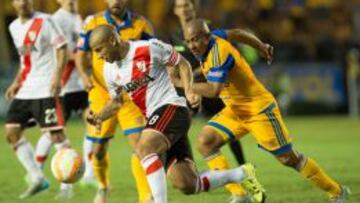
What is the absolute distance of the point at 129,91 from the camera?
818cm

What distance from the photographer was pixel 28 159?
10.9m

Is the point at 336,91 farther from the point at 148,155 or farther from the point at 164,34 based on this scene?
the point at 148,155

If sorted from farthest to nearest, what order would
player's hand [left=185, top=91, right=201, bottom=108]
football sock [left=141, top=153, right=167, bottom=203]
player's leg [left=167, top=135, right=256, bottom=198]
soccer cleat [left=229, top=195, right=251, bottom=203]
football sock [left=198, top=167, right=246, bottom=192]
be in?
soccer cleat [left=229, top=195, right=251, bottom=203] → football sock [left=198, top=167, right=246, bottom=192] → player's leg [left=167, top=135, right=256, bottom=198] → player's hand [left=185, top=91, right=201, bottom=108] → football sock [left=141, top=153, right=167, bottom=203]

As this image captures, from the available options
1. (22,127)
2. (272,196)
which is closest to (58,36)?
→ (22,127)

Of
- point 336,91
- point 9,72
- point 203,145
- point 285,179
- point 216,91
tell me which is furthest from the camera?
point 336,91

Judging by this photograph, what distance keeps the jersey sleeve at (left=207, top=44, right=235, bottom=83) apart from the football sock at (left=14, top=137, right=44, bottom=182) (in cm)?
302

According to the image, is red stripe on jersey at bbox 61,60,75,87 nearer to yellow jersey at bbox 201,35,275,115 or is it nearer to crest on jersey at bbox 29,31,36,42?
crest on jersey at bbox 29,31,36,42

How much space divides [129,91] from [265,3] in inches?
815

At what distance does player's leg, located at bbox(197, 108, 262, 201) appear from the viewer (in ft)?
31.1

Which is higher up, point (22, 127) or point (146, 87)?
point (146, 87)

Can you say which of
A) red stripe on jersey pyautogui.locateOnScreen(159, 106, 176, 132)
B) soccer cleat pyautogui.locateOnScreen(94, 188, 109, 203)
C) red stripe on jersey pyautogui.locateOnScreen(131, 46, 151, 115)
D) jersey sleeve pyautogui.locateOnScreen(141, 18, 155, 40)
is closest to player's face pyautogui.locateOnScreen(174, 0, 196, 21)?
jersey sleeve pyautogui.locateOnScreen(141, 18, 155, 40)

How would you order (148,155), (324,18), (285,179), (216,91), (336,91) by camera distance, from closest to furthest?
(148,155)
(216,91)
(285,179)
(336,91)
(324,18)

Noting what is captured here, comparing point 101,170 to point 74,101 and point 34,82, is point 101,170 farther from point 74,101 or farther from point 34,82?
point 74,101

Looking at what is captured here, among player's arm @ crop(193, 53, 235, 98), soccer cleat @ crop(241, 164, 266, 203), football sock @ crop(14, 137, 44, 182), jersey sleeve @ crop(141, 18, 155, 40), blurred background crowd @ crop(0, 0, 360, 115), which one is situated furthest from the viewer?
blurred background crowd @ crop(0, 0, 360, 115)
